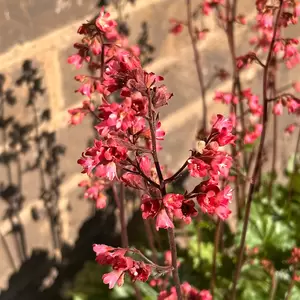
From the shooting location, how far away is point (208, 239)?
1382mm

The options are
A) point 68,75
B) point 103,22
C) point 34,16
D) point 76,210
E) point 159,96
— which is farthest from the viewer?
point 76,210

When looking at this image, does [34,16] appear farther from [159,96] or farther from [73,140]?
[159,96]

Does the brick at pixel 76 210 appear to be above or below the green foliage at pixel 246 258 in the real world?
above

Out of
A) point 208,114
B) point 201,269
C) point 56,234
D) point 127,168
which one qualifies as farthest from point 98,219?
point 127,168

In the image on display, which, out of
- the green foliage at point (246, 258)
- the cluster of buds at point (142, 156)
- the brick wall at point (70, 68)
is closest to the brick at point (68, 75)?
the brick wall at point (70, 68)

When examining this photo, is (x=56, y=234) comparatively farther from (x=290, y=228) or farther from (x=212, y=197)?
(x=212, y=197)

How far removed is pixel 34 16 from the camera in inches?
38.0

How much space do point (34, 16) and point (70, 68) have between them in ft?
0.44

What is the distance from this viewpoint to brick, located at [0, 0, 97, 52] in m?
0.93

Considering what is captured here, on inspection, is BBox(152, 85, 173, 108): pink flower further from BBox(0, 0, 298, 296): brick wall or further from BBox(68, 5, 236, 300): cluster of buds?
BBox(0, 0, 298, 296): brick wall

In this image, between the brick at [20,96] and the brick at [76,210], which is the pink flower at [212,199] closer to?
the brick at [20,96]

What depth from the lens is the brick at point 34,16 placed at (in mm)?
926

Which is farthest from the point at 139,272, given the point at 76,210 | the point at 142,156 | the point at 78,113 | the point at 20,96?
the point at 76,210

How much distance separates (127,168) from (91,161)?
1.9 inches
